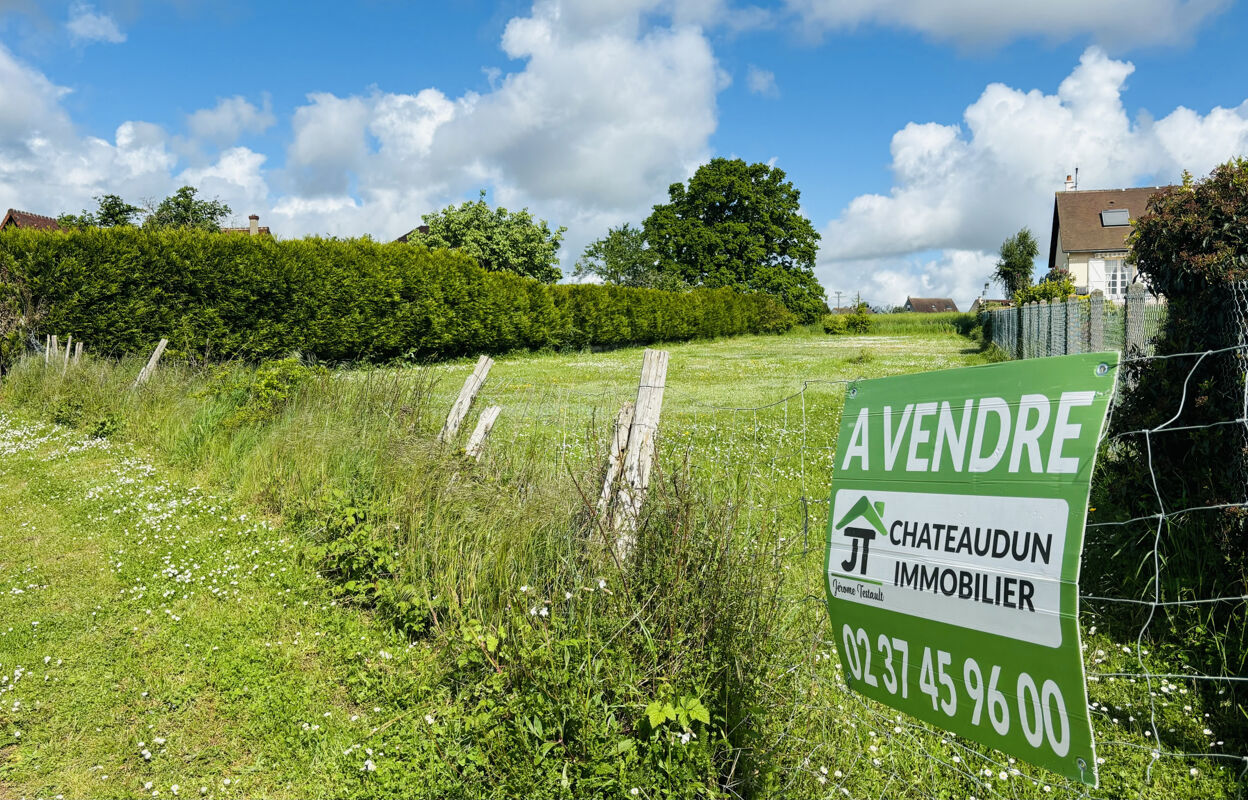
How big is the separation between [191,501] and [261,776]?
446 centimetres

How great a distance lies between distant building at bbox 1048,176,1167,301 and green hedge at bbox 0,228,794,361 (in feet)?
121

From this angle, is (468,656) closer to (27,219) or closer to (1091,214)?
(27,219)

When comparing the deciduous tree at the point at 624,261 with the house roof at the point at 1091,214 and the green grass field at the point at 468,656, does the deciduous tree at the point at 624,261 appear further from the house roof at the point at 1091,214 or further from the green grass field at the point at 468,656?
the green grass field at the point at 468,656

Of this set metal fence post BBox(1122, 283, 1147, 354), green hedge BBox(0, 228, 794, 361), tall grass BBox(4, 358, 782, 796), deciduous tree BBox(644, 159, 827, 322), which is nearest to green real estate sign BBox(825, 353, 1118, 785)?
tall grass BBox(4, 358, 782, 796)

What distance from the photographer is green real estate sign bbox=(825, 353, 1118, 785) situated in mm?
1929

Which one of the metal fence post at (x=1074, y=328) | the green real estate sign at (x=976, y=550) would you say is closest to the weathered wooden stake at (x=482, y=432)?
the green real estate sign at (x=976, y=550)

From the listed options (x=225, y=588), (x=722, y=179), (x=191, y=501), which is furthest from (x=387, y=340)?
(x=722, y=179)

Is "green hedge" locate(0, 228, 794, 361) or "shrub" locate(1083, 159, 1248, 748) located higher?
"green hedge" locate(0, 228, 794, 361)

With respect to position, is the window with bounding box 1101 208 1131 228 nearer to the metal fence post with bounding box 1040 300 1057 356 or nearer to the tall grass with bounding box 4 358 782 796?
the metal fence post with bounding box 1040 300 1057 356

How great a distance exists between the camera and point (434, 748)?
3.52 meters

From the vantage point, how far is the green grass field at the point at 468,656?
10.8 feet

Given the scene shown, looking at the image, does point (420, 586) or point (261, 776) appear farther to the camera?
point (420, 586)

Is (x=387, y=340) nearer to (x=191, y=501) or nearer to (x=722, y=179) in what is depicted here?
(x=191, y=501)

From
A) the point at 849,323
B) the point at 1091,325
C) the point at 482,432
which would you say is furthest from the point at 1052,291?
the point at 482,432
